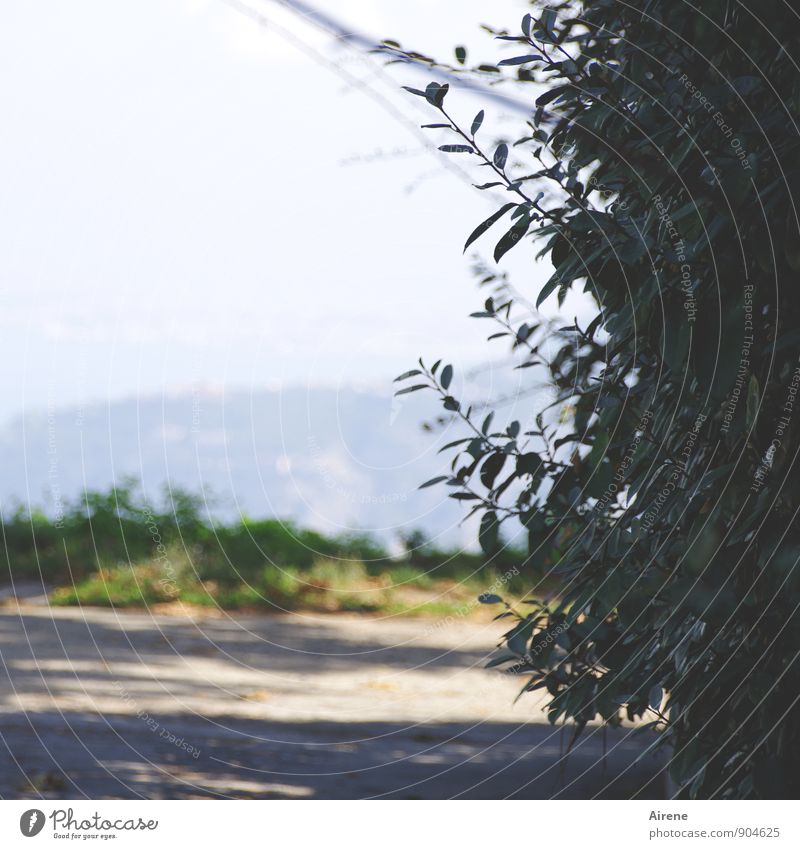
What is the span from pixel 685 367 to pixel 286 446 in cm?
114

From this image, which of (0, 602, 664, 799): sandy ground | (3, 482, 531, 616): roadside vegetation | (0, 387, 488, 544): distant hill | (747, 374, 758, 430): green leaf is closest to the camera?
(747, 374, 758, 430): green leaf

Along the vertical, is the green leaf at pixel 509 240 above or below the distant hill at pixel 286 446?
above

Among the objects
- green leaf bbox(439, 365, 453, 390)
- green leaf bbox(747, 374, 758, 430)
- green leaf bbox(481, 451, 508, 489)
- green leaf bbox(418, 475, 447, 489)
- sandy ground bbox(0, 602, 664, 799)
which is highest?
green leaf bbox(439, 365, 453, 390)

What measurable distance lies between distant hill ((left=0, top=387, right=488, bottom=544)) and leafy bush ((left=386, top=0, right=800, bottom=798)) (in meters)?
0.42

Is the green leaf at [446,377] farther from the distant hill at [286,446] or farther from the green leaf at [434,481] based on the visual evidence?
the green leaf at [434,481]

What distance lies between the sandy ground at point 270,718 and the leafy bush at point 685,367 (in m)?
0.32

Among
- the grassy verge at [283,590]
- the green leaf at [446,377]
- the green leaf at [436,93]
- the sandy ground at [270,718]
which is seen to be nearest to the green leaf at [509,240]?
the green leaf at [436,93]

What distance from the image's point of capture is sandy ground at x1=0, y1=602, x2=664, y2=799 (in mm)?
3178

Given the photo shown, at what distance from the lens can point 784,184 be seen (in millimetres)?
1337

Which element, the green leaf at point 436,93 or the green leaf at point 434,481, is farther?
the green leaf at point 434,481

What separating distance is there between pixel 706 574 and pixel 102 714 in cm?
332

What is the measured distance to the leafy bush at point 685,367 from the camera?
4.57 ft

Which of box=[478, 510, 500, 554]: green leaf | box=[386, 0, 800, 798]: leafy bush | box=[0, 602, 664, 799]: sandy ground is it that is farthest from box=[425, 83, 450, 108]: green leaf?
box=[0, 602, 664, 799]: sandy ground

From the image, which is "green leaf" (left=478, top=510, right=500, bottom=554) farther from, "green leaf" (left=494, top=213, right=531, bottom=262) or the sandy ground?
"green leaf" (left=494, top=213, right=531, bottom=262)
